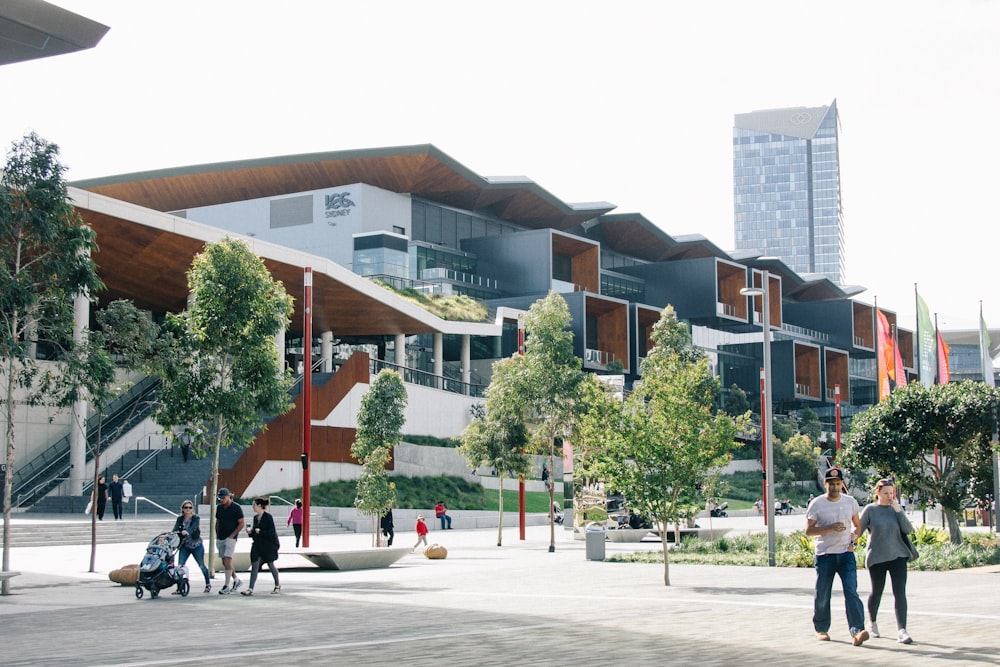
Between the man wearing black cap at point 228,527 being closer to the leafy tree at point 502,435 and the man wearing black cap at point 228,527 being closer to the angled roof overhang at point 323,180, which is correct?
the leafy tree at point 502,435

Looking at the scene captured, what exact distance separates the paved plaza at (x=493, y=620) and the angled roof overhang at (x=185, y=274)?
584 inches

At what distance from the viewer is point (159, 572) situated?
16375mm

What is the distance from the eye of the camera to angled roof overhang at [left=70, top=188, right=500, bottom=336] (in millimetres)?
37344

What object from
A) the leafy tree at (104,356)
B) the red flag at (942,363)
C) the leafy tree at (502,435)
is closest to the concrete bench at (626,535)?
the leafy tree at (502,435)

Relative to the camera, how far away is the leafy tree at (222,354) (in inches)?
788

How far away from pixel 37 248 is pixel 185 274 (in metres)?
19.8

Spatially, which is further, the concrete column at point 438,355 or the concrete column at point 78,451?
the concrete column at point 438,355

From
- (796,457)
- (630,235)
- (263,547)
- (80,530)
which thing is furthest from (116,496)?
(630,235)

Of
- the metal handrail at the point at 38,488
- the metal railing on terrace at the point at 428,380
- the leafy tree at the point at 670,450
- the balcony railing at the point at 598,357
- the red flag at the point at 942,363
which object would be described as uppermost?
the balcony railing at the point at 598,357

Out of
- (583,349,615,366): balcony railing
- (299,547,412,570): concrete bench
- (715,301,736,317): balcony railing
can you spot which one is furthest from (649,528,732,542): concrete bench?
(715,301,736,317): balcony railing

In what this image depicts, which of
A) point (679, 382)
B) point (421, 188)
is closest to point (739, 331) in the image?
point (421, 188)

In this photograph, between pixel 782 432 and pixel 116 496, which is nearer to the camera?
pixel 116 496

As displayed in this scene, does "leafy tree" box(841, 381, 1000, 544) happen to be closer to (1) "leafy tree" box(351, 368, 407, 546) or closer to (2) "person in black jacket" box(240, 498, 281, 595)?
(1) "leafy tree" box(351, 368, 407, 546)

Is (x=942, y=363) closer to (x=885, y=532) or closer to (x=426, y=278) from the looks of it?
(x=885, y=532)
